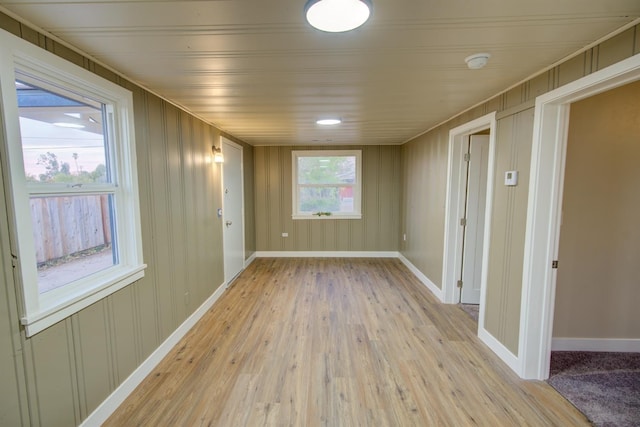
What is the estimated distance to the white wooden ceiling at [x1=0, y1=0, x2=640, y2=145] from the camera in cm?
123

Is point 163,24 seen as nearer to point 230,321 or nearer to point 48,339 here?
point 48,339

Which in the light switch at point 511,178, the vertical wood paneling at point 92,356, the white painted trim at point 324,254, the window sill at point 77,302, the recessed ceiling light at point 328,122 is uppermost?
the recessed ceiling light at point 328,122

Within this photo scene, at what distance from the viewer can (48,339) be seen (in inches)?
56.3

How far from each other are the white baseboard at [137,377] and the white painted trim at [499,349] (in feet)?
9.26

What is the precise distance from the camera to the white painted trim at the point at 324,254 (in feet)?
19.0

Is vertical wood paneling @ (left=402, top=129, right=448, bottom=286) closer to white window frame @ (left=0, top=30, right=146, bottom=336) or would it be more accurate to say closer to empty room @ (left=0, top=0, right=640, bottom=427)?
empty room @ (left=0, top=0, right=640, bottom=427)

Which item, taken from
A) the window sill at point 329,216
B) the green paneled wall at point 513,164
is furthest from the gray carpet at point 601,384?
the window sill at point 329,216

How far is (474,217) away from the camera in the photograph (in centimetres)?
341

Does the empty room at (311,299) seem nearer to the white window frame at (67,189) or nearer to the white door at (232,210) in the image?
the white window frame at (67,189)

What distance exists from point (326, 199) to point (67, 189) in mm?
4408

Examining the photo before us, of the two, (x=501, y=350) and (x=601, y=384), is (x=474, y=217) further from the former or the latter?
(x=601, y=384)

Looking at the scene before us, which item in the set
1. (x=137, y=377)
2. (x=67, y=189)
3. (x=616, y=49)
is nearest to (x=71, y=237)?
(x=67, y=189)

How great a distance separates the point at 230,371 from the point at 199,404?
36 cm

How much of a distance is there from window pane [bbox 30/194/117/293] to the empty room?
13 mm
